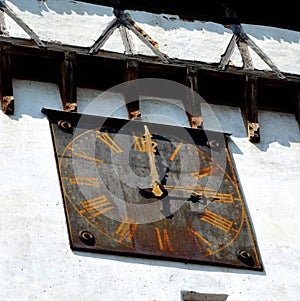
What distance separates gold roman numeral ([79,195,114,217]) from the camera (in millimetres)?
11984

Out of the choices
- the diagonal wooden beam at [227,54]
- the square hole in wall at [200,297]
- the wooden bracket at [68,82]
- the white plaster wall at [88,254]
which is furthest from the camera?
the diagonal wooden beam at [227,54]

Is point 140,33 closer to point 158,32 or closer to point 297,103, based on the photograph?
point 158,32

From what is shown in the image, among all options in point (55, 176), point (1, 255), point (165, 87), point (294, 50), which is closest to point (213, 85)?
point (165, 87)

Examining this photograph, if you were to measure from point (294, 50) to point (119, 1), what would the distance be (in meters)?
2.06

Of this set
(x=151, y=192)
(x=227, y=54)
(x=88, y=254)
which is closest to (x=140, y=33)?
(x=227, y=54)

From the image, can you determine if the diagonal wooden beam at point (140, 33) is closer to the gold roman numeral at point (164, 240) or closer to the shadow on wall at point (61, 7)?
the shadow on wall at point (61, 7)

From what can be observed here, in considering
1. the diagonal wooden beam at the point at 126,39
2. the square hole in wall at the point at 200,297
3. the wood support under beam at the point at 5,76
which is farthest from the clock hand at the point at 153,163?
the wood support under beam at the point at 5,76

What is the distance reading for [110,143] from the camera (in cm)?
1282

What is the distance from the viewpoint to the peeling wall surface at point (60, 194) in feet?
37.0

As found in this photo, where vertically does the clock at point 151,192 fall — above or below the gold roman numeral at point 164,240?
above

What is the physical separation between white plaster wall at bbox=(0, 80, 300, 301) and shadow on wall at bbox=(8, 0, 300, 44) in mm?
1196

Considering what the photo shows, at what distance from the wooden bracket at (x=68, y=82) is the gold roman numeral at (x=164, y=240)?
1781mm

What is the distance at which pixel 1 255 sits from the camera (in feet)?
36.9

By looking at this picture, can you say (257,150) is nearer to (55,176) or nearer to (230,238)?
(230,238)
